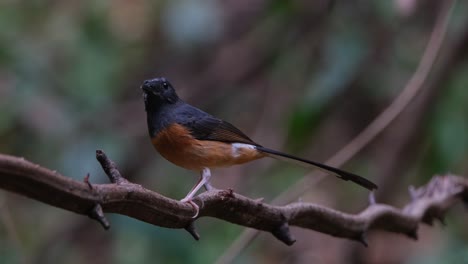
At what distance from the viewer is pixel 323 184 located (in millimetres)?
6367

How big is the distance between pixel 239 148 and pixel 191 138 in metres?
0.24

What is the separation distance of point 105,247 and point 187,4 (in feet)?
6.99

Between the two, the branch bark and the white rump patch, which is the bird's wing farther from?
the branch bark

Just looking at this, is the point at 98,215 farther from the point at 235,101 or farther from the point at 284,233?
the point at 235,101

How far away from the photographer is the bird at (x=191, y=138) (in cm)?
363

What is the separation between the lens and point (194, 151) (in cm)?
367

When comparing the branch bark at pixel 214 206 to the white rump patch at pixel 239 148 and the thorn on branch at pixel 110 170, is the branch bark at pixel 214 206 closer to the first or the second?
the thorn on branch at pixel 110 170

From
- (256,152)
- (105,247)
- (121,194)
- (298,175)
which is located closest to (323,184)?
(298,175)

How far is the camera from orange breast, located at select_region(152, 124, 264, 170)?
11.9ft

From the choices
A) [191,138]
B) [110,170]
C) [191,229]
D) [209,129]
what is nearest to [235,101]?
[209,129]

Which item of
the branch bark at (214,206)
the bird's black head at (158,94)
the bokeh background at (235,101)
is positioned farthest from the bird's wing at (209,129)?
the branch bark at (214,206)

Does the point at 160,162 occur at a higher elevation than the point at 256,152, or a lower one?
lower

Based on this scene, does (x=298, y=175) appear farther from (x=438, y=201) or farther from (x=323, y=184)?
(x=438, y=201)

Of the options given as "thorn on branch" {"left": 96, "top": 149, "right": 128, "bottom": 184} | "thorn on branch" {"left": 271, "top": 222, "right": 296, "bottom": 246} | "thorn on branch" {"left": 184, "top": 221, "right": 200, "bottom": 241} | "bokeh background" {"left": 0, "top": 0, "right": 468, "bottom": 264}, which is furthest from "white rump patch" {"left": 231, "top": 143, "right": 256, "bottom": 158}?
"thorn on branch" {"left": 96, "top": 149, "right": 128, "bottom": 184}
